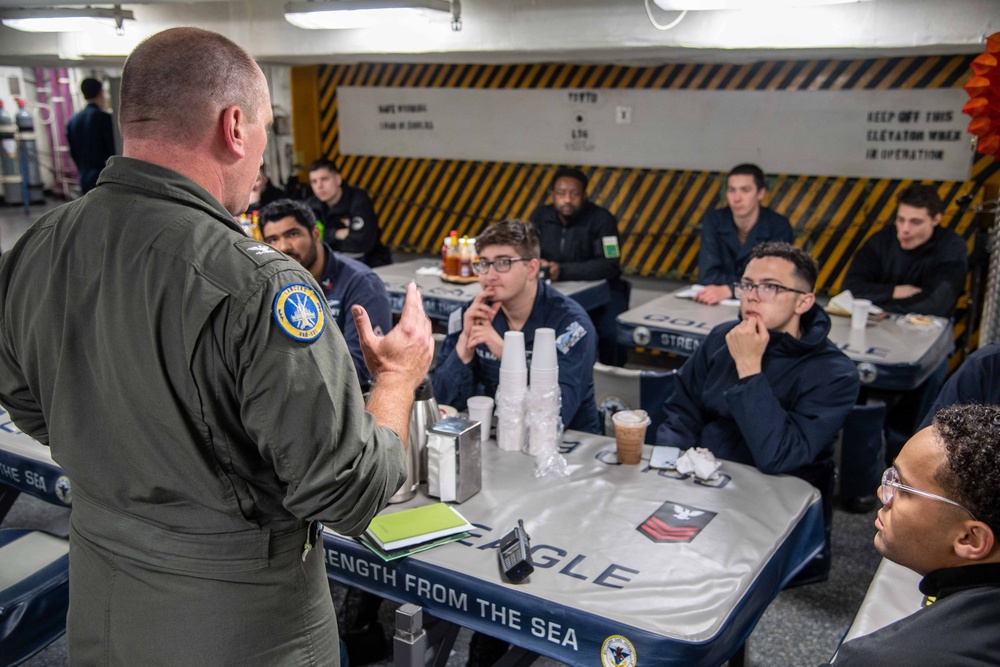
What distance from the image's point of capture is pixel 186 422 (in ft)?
4.34

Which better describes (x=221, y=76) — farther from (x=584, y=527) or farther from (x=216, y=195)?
(x=584, y=527)

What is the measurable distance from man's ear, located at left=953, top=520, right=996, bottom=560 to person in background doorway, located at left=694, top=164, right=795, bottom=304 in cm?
398

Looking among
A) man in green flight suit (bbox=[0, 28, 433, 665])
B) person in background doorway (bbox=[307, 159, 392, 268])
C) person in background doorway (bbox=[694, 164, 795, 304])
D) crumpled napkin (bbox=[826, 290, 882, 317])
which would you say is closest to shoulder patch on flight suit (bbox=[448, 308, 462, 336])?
man in green flight suit (bbox=[0, 28, 433, 665])

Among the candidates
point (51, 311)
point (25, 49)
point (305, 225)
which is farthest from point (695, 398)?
point (25, 49)

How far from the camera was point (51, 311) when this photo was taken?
4.57 ft

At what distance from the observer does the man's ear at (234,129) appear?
1349 millimetres

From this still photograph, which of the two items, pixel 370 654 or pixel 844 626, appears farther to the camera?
pixel 844 626

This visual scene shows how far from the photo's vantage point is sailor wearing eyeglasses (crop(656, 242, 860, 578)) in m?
2.54

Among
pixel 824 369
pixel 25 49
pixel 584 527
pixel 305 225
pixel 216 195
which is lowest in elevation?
pixel 584 527

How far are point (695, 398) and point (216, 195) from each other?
6.74 feet

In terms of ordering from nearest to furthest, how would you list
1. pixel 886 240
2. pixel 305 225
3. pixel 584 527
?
1. pixel 584 527
2. pixel 305 225
3. pixel 886 240

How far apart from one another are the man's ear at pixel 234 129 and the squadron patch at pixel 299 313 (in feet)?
0.88

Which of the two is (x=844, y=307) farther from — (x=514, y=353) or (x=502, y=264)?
(x=514, y=353)

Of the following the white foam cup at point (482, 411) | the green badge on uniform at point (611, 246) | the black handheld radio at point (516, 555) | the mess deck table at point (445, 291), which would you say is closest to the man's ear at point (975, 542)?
the black handheld radio at point (516, 555)
